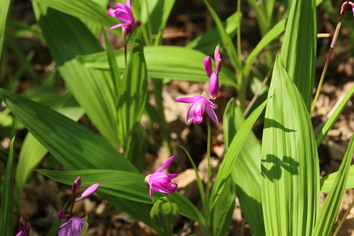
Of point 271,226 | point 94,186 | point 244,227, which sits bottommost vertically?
point 244,227

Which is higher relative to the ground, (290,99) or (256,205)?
(290,99)

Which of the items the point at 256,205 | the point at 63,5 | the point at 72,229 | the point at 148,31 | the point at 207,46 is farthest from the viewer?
the point at 207,46

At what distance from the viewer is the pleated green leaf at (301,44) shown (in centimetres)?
156

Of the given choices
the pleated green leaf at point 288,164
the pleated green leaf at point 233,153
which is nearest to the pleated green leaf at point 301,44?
the pleated green leaf at point 288,164

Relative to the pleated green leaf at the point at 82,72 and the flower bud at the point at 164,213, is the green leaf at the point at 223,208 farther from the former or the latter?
the pleated green leaf at the point at 82,72

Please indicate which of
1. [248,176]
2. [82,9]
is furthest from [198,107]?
[82,9]

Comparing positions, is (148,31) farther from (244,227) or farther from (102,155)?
(244,227)

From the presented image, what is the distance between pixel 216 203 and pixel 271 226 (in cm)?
28

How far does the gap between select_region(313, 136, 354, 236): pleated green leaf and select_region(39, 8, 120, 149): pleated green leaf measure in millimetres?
945

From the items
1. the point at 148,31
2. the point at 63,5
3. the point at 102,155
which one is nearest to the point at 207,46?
the point at 148,31

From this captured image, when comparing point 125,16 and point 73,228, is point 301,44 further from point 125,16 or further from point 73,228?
point 73,228

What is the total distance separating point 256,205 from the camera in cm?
164

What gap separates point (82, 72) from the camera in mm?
2082

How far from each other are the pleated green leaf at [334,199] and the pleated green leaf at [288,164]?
0.17 feet
